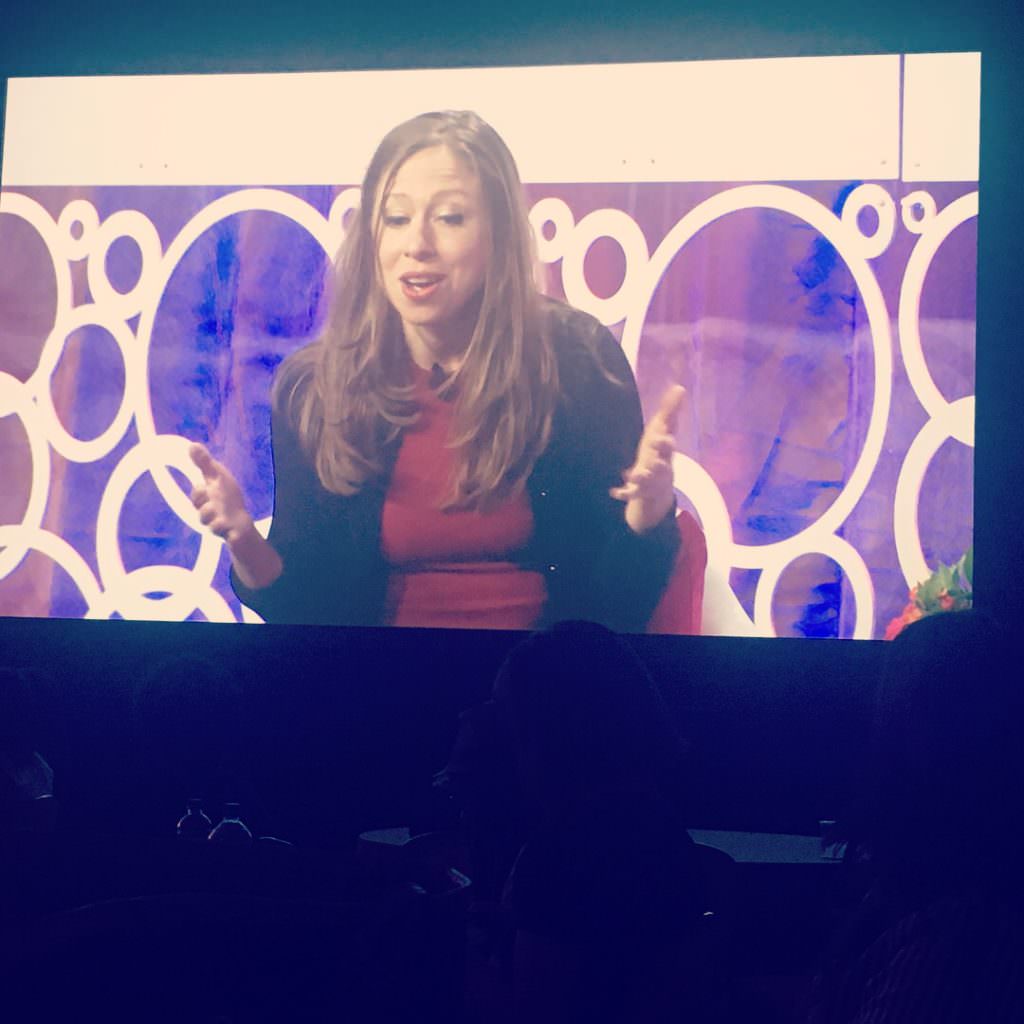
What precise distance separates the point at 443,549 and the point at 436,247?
2.79 feet

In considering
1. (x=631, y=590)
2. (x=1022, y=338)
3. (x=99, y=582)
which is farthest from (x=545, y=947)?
(x=1022, y=338)

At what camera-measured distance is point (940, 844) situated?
1.64 metres

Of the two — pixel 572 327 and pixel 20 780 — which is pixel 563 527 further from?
pixel 20 780

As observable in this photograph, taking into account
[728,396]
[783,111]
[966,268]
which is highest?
[783,111]

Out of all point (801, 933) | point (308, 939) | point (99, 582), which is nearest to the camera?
point (308, 939)

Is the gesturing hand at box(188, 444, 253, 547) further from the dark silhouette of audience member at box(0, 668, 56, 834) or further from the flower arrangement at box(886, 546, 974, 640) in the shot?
the flower arrangement at box(886, 546, 974, 640)

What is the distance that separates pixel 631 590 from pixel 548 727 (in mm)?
1498

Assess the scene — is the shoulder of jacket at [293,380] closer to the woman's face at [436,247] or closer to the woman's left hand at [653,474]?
the woman's face at [436,247]

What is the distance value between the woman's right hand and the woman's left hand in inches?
39.0

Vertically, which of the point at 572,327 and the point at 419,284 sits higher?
the point at 419,284

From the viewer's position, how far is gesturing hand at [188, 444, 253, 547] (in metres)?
3.61

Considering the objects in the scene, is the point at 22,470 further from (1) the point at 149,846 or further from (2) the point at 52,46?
(1) the point at 149,846

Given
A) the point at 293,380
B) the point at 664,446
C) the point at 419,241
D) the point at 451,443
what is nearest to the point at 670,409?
the point at 664,446

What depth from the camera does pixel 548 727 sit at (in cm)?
201
